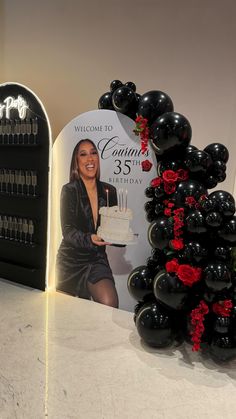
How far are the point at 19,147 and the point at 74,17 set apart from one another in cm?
132

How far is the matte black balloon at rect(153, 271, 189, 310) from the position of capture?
1.87 metres

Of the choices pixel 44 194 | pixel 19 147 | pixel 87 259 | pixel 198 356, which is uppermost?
pixel 19 147

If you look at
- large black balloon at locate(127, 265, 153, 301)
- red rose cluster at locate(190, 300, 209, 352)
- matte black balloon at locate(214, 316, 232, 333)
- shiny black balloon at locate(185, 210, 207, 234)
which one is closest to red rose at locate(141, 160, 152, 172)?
shiny black balloon at locate(185, 210, 207, 234)

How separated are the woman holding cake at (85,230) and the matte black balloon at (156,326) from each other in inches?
22.3

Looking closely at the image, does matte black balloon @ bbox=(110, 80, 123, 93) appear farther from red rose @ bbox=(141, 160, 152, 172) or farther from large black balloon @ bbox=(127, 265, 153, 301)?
large black balloon @ bbox=(127, 265, 153, 301)

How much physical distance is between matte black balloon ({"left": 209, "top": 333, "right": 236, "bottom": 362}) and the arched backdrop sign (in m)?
0.74

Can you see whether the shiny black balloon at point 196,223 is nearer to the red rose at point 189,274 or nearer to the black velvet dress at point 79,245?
the red rose at point 189,274

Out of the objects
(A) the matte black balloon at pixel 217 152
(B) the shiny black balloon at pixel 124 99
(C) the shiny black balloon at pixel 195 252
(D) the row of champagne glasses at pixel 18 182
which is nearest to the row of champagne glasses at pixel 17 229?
(D) the row of champagne glasses at pixel 18 182

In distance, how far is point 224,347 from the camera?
5.96 ft

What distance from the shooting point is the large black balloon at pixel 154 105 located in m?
2.08

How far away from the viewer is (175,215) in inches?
76.4

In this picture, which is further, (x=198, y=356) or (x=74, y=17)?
(x=74, y=17)

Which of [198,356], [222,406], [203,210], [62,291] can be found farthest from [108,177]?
[222,406]

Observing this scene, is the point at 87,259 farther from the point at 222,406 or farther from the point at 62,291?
the point at 222,406
